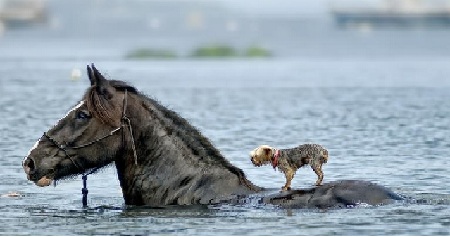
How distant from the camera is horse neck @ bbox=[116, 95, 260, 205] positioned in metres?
18.2

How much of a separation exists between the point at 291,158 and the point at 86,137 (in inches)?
91.1

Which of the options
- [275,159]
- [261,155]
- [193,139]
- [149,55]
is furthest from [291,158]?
[149,55]

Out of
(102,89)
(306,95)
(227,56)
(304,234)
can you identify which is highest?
(227,56)

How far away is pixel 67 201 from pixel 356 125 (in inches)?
568

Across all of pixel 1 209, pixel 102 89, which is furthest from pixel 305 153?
pixel 1 209

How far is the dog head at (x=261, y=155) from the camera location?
18.5 metres

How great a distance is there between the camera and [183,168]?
719 inches

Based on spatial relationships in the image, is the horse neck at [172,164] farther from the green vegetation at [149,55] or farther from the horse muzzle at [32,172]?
the green vegetation at [149,55]

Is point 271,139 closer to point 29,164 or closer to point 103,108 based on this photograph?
point 103,108

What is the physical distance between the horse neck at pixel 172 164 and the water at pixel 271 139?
0.20m

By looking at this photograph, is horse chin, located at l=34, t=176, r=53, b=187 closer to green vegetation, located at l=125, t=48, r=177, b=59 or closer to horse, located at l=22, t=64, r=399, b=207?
horse, located at l=22, t=64, r=399, b=207

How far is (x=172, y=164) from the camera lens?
719 inches

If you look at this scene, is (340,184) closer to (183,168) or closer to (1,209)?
(183,168)

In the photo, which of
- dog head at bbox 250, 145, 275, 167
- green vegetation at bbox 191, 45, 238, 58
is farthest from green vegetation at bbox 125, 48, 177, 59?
dog head at bbox 250, 145, 275, 167
